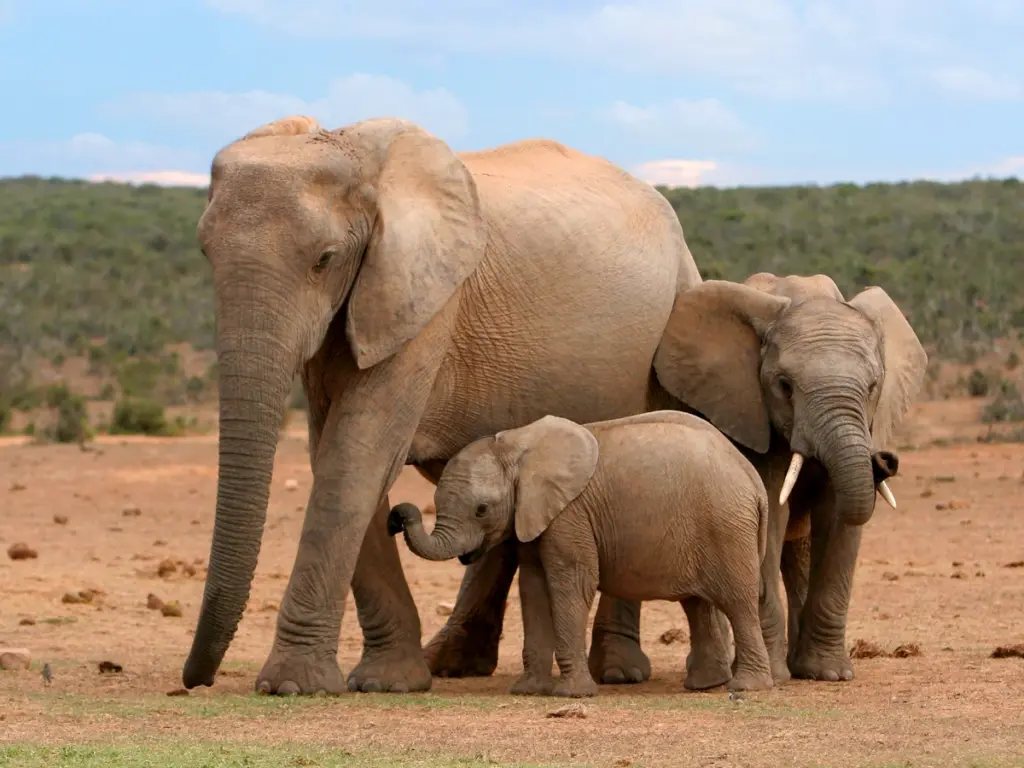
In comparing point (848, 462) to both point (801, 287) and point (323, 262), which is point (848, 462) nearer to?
point (801, 287)

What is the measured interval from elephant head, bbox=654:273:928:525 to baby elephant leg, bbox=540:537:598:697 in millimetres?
944

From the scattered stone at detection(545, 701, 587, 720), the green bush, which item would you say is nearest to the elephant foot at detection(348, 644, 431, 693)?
the scattered stone at detection(545, 701, 587, 720)

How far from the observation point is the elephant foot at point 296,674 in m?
8.35

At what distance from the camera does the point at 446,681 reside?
970 cm

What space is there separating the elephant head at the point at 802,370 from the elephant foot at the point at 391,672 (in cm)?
180

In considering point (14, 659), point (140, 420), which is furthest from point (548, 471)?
point (140, 420)

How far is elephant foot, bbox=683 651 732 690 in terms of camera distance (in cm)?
880

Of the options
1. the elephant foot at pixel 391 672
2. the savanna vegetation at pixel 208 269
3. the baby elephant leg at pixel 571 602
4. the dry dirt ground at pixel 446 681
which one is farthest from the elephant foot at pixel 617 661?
the savanna vegetation at pixel 208 269

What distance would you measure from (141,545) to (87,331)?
22.7m

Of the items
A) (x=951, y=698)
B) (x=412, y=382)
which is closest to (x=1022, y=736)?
(x=951, y=698)

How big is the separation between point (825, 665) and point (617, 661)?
3.20 ft

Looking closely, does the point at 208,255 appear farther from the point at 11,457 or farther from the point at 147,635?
the point at 11,457

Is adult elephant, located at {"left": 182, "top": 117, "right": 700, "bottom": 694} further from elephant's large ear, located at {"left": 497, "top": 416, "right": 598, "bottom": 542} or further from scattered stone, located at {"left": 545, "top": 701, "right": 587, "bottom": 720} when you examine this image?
scattered stone, located at {"left": 545, "top": 701, "right": 587, "bottom": 720}

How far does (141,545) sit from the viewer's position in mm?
15867
